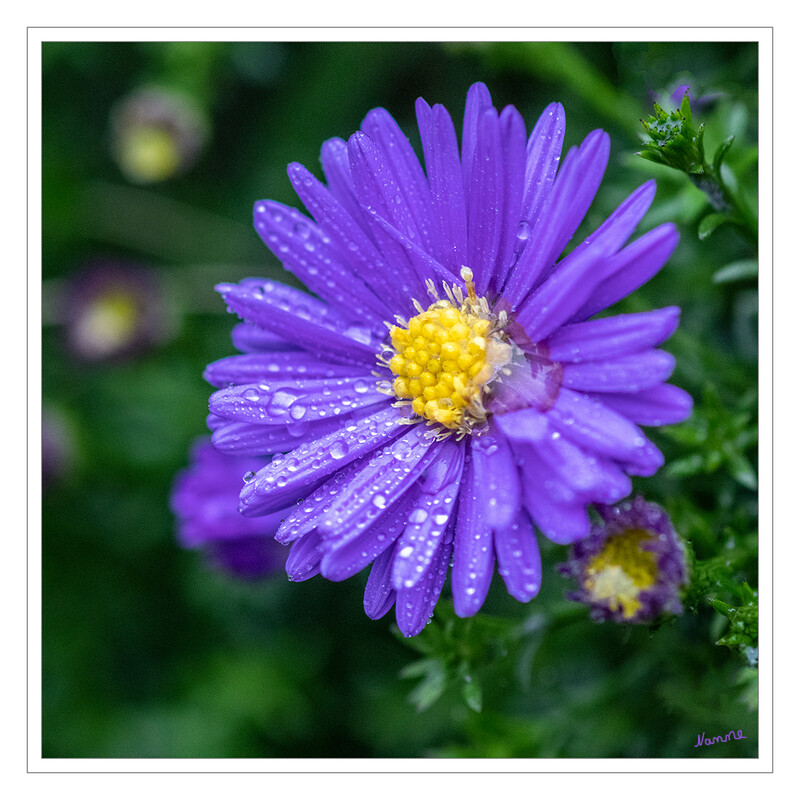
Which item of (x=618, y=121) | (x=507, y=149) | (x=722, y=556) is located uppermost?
(x=618, y=121)

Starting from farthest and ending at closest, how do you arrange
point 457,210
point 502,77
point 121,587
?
1. point 121,587
2. point 502,77
3. point 457,210

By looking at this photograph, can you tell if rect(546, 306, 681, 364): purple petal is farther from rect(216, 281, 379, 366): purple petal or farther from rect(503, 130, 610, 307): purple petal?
rect(216, 281, 379, 366): purple petal

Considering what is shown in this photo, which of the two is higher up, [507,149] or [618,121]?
[618,121]

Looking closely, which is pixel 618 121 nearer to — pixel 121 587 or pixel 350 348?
pixel 350 348

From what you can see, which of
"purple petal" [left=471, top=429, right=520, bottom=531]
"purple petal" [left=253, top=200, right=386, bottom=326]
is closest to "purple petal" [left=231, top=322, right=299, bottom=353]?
"purple petal" [left=253, top=200, right=386, bottom=326]

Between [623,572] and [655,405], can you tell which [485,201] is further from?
[623,572]

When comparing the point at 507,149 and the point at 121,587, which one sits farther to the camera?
the point at 121,587

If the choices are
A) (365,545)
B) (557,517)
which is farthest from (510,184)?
(365,545)

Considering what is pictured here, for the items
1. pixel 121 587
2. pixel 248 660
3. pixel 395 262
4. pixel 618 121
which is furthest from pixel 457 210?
pixel 121 587
